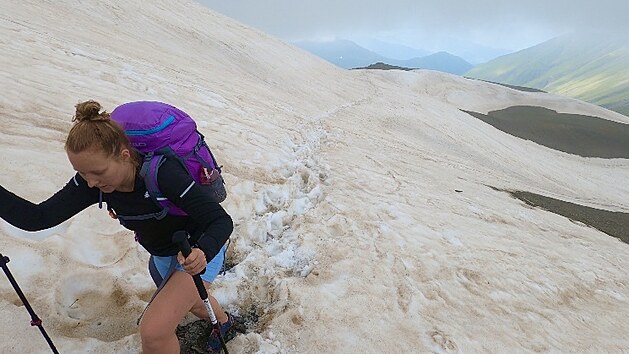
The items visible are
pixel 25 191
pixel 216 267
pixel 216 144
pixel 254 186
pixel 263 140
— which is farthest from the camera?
pixel 263 140

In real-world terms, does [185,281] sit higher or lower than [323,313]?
higher

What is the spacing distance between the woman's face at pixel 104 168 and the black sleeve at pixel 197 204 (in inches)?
10.5

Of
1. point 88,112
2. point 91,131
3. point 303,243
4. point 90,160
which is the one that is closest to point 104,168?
point 90,160

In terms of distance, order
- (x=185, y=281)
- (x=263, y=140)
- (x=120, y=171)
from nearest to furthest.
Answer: (x=120, y=171), (x=185, y=281), (x=263, y=140)

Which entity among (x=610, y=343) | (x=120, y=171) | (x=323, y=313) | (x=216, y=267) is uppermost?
(x=120, y=171)

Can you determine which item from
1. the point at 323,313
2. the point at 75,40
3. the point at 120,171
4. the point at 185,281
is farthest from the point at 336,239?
the point at 75,40

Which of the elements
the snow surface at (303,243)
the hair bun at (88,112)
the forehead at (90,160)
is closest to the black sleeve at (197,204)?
the forehead at (90,160)

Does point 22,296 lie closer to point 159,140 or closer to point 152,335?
point 152,335

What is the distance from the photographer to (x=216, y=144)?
961 cm

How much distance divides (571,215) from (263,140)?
9.80 metres

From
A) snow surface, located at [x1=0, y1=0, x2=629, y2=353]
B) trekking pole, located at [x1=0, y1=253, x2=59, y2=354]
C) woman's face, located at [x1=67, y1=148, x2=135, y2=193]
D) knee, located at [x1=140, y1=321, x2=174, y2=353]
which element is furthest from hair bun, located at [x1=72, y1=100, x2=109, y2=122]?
snow surface, located at [x1=0, y1=0, x2=629, y2=353]

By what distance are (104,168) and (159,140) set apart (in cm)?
44

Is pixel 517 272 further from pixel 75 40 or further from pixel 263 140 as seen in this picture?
pixel 75 40

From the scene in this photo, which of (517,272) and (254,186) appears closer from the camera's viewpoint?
(517,272)
